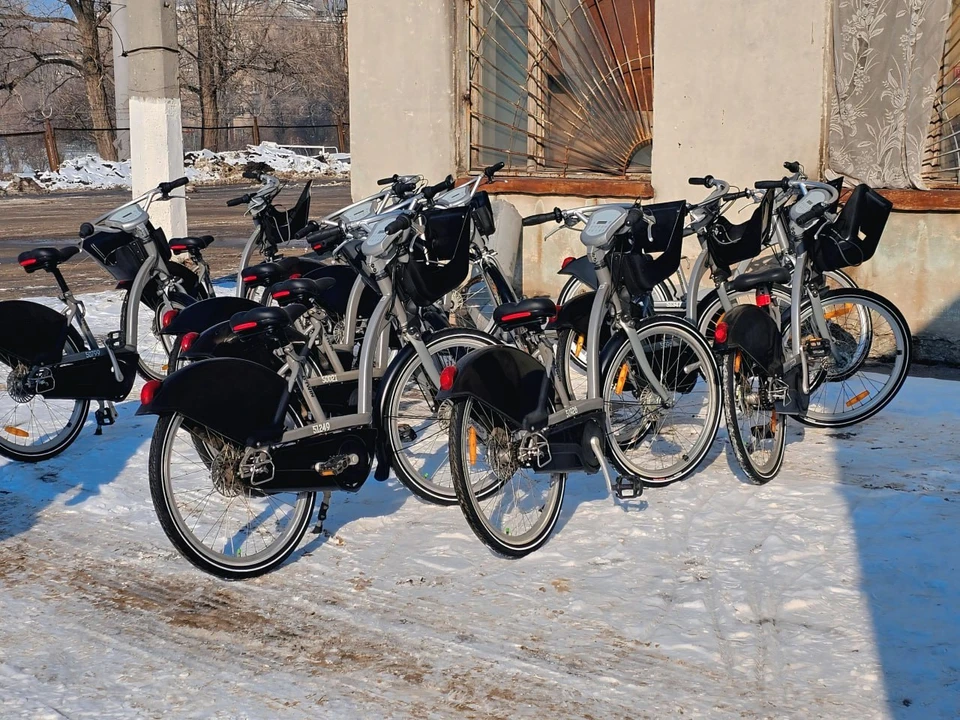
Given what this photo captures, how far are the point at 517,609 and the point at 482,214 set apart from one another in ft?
9.66

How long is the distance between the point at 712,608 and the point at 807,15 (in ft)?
16.0

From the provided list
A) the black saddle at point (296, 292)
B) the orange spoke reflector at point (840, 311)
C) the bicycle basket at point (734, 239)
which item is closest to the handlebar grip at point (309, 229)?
the black saddle at point (296, 292)

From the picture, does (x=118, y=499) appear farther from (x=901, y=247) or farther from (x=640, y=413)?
(x=901, y=247)

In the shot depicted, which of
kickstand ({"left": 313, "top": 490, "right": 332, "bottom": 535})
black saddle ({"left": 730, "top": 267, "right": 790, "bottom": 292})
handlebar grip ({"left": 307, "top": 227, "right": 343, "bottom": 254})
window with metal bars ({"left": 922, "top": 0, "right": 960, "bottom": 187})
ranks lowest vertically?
kickstand ({"left": 313, "top": 490, "right": 332, "bottom": 535})

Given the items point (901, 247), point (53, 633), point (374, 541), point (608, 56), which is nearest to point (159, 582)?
point (53, 633)

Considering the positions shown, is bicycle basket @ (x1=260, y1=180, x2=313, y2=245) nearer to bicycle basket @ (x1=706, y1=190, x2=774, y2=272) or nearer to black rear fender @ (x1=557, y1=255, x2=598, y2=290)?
black rear fender @ (x1=557, y1=255, x2=598, y2=290)

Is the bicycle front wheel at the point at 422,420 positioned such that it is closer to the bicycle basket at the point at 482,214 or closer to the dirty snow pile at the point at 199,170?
the bicycle basket at the point at 482,214

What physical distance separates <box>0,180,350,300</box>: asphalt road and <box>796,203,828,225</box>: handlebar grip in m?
3.08

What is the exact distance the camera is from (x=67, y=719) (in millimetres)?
3271

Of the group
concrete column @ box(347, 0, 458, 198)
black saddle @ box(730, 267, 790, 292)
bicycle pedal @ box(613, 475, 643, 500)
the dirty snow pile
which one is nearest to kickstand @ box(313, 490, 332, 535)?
bicycle pedal @ box(613, 475, 643, 500)

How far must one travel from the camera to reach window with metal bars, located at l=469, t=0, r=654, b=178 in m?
8.72

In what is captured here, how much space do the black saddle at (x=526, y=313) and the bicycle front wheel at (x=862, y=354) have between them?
7.37ft

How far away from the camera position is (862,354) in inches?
245

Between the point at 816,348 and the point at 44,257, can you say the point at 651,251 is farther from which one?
the point at 44,257
